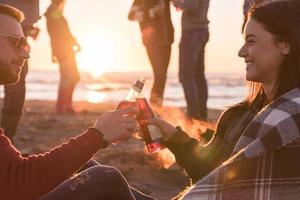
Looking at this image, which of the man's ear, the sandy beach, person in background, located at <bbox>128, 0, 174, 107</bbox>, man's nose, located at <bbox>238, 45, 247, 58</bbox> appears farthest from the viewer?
person in background, located at <bbox>128, 0, 174, 107</bbox>

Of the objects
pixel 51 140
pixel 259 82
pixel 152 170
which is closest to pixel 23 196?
pixel 259 82

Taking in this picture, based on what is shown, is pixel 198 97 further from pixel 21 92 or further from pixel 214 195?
pixel 214 195

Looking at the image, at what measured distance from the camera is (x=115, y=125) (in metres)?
2.97

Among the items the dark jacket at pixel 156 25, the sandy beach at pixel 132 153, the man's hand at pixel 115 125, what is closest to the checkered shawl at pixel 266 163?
Result: the man's hand at pixel 115 125

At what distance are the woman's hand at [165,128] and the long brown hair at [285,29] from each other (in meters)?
0.88

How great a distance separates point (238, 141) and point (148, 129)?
102cm

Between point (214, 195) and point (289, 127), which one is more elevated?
point (289, 127)

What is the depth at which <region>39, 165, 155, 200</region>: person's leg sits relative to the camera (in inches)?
117

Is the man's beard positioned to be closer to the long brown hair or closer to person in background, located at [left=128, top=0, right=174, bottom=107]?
the long brown hair

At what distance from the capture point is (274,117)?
8.79 feet

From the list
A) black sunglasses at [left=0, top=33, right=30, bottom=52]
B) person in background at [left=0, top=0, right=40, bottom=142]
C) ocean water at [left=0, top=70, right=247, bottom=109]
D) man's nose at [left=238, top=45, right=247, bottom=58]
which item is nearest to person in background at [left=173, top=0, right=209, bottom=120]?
person in background at [left=0, top=0, right=40, bottom=142]

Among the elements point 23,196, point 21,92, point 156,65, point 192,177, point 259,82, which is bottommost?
point 156,65

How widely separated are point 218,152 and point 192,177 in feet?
0.82

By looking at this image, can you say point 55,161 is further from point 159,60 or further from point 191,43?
point 159,60
